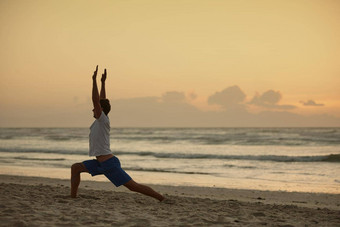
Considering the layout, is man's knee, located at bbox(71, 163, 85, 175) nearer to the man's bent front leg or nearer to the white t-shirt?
the man's bent front leg

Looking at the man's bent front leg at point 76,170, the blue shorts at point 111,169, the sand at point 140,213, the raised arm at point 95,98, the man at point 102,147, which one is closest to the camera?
the sand at point 140,213

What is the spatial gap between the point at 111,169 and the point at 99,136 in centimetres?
55

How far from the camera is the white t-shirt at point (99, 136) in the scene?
19.0ft

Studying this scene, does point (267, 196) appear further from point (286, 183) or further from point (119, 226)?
point (119, 226)

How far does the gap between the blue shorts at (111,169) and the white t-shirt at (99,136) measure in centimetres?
18

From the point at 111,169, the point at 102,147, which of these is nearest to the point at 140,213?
the point at 111,169

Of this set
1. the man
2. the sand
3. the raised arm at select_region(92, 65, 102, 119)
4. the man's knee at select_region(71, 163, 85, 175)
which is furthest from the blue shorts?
the raised arm at select_region(92, 65, 102, 119)

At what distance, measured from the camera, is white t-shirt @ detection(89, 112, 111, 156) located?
5785 millimetres

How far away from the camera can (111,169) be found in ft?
19.7

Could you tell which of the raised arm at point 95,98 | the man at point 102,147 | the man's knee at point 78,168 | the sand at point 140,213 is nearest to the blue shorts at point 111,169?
the man at point 102,147

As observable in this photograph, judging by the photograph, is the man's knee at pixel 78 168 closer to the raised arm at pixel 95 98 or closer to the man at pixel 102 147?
the man at pixel 102 147

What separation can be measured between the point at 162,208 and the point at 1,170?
1071cm

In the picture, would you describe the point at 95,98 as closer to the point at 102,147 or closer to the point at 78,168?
the point at 102,147

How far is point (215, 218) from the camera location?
5.68 meters
